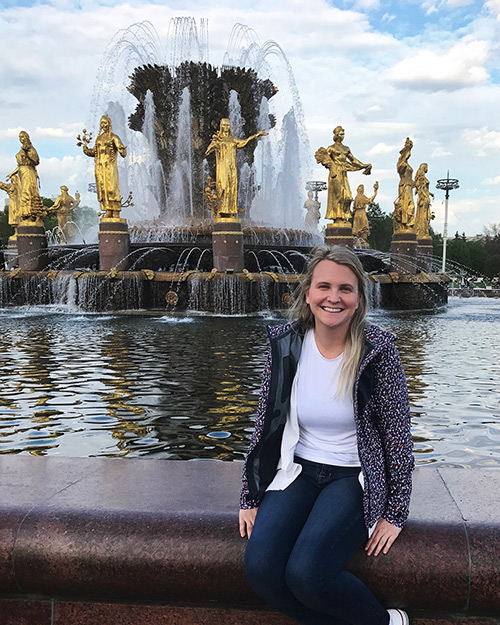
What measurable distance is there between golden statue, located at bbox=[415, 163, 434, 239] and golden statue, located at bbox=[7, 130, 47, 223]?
1502 cm

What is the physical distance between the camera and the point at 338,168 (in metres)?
20.7

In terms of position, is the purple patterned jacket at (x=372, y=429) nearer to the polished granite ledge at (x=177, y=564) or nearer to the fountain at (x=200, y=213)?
the polished granite ledge at (x=177, y=564)

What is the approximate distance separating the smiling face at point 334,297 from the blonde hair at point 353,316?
0.08 feet

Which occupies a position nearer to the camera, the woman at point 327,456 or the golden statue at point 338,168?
the woman at point 327,456

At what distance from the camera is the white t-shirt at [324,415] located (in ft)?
8.79

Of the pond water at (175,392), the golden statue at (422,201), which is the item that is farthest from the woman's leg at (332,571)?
the golden statue at (422,201)

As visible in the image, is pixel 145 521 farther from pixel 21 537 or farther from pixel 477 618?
pixel 477 618

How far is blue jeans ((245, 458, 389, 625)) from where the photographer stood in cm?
234

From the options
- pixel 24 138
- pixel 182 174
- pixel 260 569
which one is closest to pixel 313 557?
pixel 260 569

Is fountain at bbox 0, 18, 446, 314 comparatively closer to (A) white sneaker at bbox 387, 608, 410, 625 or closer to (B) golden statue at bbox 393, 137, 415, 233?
(B) golden statue at bbox 393, 137, 415, 233

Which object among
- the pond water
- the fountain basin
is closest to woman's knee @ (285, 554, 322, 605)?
the pond water

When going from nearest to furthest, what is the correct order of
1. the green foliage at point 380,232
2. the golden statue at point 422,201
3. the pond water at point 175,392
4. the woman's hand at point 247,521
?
the woman's hand at point 247,521 → the pond water at point 175,392 → the golden statue at point 422,201 → the green foliage at point 380,232

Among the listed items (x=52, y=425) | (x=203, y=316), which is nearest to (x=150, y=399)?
(x=52, y=425)

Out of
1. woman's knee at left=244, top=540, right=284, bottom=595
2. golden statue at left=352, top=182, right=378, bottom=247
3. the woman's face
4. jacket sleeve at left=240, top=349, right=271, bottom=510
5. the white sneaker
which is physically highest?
the woman's face
